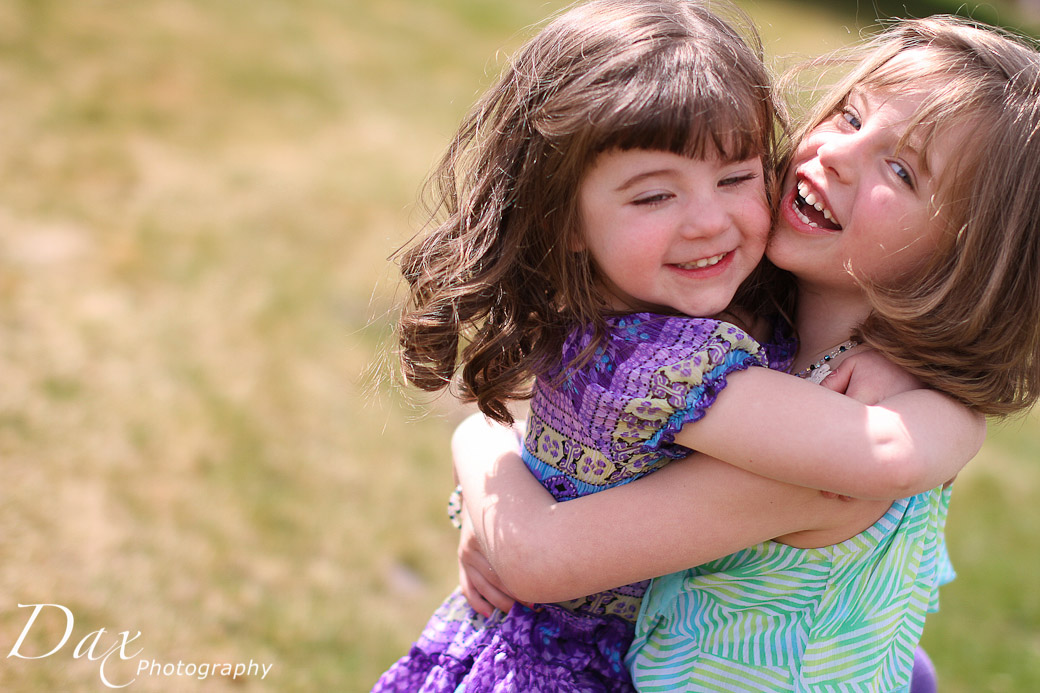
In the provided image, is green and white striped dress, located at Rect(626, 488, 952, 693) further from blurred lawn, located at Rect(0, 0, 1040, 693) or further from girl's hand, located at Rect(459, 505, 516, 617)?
blurred lawn, located at Rect(0, 0, 1040, 693)

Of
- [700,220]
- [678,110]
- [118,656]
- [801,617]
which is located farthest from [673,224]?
[118,656]

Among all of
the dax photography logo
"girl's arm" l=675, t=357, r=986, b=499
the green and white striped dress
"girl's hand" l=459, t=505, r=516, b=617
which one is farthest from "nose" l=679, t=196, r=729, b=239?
the dax photography logo

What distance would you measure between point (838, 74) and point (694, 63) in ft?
2.08

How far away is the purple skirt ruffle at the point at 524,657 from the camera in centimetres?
182

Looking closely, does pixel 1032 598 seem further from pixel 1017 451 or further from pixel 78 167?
pixel 78 167

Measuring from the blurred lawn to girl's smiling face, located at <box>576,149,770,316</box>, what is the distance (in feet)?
1.96

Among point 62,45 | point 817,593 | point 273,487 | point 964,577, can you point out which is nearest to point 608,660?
point 817,593

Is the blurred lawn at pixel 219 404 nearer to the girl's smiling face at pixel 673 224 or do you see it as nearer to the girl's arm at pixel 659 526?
the girl's smiling face at pixel 673 224

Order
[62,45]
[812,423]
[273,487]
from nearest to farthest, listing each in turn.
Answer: [812,423] → [273,487] → [62,45]

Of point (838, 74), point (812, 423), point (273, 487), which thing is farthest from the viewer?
point (273, 487)

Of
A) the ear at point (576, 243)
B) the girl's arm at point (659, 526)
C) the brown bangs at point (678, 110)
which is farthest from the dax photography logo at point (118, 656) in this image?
the brown bangs at point (678, 110)

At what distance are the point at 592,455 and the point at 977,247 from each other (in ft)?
2.57

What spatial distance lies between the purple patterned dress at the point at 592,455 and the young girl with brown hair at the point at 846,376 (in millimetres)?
61

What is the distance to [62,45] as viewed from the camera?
298 inches
